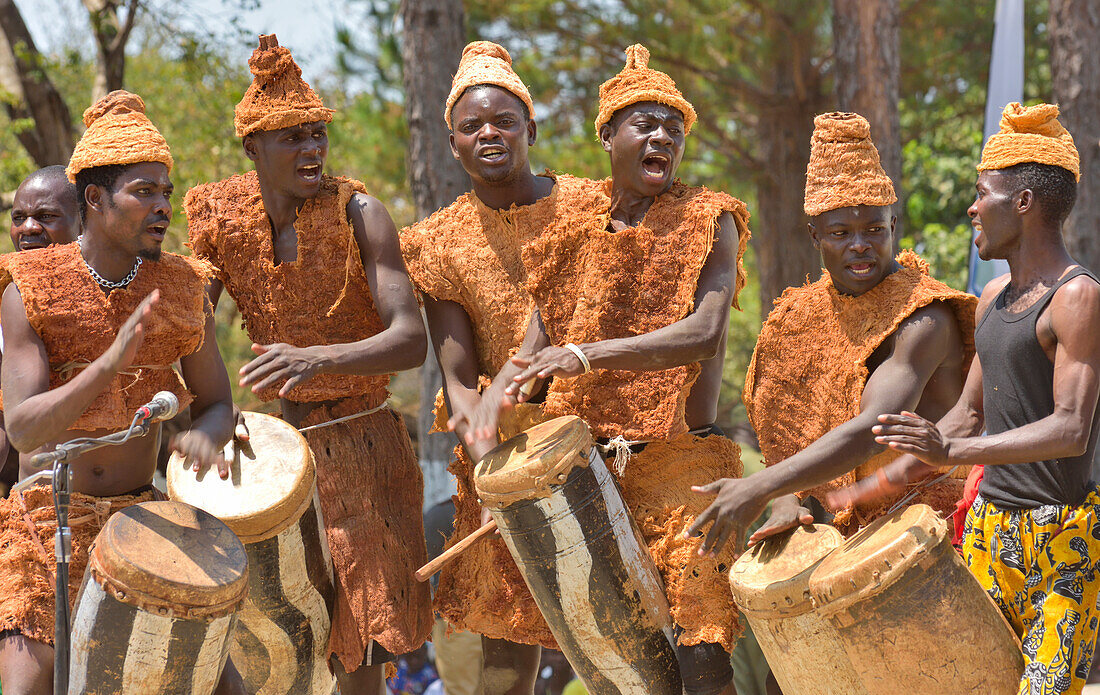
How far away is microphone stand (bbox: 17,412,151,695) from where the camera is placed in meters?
3.29

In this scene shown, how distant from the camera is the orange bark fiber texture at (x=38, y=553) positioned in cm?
359

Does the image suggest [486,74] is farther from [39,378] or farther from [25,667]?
[25,667]

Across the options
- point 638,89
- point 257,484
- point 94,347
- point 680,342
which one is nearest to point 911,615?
point 680,342

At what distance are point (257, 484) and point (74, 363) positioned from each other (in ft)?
2.32

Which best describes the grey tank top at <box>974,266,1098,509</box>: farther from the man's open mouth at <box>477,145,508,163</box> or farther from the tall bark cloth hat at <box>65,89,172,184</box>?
the tall bark cloth hat at <box>65,89,172,184</box>

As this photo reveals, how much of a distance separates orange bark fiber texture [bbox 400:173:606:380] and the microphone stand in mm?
1325

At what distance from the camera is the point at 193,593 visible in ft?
10.8

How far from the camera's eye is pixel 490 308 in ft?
14.0

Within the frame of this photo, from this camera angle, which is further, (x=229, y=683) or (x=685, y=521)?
(x=685, y=521)

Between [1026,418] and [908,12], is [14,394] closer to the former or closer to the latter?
[1026,418]

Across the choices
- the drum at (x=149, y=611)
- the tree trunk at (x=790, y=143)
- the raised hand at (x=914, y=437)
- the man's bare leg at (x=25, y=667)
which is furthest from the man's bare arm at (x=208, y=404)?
the tree trunk at (x=790, y=143)

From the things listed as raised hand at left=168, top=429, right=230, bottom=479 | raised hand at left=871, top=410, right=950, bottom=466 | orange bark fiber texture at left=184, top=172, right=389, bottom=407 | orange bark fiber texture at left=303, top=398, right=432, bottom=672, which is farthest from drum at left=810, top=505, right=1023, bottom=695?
orange bark fiber texture at left=184, top=172, right=389, bottom=407

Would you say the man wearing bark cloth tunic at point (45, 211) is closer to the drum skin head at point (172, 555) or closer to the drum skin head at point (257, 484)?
the drum skin head at point (257, 484)

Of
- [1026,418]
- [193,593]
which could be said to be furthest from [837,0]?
[193,593]
